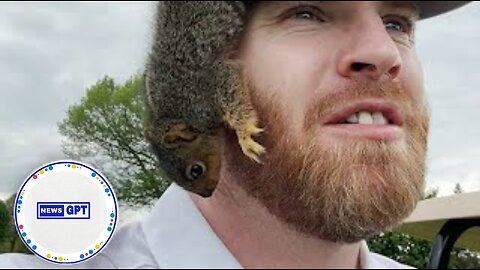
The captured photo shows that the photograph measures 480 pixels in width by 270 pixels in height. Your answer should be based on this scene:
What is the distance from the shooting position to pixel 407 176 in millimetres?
1354

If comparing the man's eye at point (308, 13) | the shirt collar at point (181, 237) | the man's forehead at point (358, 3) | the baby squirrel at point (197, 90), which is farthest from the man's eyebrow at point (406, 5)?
the shirt collar at point (181, 237)

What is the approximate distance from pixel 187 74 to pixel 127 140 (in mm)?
248

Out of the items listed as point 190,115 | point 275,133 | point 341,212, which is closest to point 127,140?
point 190,115

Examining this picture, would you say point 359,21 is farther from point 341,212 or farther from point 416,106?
point 341,212

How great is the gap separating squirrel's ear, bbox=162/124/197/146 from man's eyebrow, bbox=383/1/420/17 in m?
0.40

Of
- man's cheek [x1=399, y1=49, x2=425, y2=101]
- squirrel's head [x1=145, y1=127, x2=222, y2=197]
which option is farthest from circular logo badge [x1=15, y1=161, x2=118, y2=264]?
man's cheek [x1=399, y1=49, x2=425, y2=101]

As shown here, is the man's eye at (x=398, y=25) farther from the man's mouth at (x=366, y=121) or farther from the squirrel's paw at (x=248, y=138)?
the squirrel's paw at (x=248, y=138)

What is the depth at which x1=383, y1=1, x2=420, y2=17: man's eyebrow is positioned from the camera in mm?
1353

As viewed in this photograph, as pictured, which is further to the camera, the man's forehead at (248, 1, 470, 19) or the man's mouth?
the man's forehead at (248, 1, 470, 19)

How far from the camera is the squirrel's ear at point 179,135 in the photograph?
1.38 meters

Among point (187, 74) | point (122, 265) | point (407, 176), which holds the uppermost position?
point (187, 74)

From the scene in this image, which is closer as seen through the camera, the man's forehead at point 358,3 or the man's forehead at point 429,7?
the man's forehead at point 358,3

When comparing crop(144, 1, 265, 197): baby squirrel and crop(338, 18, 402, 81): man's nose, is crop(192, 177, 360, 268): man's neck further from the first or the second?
crop(338, 18, 402, 81): man's nose

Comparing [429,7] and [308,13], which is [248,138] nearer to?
[308,13]
